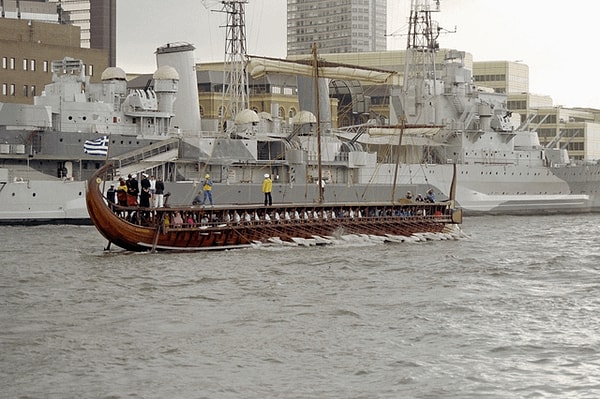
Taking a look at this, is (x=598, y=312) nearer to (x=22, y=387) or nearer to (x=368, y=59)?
(x=22, y=387)

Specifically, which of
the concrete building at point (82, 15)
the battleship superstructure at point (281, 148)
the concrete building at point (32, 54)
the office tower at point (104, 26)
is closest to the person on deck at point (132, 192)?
the battleship superstructure at point (281, 148)

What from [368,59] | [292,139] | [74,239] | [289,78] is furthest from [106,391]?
[368,59]

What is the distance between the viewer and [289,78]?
114m

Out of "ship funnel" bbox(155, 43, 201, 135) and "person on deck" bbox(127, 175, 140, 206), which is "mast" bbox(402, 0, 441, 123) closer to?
"ship funnel" bbox(155, 43, 201, 135)

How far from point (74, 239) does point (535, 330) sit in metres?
28.5

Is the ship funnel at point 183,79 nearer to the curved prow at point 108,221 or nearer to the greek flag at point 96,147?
the greek flag at point 96,147

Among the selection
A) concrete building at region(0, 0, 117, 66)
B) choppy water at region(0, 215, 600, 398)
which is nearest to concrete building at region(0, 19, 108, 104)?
concrete building at region(0, 0, 117, 66)

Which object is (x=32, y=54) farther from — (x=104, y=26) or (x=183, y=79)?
(x=183, y=79)

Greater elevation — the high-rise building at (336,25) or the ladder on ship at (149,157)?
the high-rise building at (336,25)

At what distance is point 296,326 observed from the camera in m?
24.5

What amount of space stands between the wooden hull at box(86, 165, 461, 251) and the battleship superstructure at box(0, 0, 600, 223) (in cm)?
217

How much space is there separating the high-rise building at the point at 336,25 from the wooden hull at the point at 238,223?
14257 centimetres

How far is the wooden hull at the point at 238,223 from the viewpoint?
38.8 meters

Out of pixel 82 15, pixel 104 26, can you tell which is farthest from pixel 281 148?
pixel 82 15
